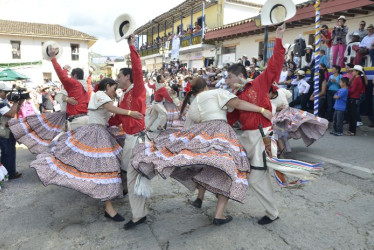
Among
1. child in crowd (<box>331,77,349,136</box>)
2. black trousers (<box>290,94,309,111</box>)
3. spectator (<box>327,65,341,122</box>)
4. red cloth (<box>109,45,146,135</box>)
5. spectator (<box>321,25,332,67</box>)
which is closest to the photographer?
red cloth (<box>109,45,146,135</box>)

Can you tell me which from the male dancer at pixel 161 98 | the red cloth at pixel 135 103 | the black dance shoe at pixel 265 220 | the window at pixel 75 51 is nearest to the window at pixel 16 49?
the window at pixel 75 51

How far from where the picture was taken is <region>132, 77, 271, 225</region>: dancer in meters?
2.90

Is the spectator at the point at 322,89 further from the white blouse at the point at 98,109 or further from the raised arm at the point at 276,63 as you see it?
the white blouse at the point at 98,109

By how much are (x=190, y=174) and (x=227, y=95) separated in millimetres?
932

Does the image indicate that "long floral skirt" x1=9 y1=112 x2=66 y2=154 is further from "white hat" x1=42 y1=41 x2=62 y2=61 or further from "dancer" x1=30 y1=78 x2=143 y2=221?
"dancer" x1=30 y1=78 x2=143 y2=221

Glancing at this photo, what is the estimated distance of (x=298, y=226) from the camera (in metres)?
3.22

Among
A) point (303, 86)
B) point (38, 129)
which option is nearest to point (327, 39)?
point (303, 86)

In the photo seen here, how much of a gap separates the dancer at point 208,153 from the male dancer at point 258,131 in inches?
4.7

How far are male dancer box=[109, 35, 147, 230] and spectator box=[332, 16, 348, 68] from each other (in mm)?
8026

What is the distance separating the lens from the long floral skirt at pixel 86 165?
3256 mm

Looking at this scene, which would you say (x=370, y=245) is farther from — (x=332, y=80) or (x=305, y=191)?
(x=332, y=80)

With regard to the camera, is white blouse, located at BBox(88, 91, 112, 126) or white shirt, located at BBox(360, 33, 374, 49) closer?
white blouse, located at BBox(88, 91, 112, 126)

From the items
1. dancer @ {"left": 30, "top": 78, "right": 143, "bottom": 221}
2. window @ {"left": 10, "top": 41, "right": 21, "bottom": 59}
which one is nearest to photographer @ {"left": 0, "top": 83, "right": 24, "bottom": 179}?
dancer @ {"left": 30, "top": 78, "right": 143, "bottom": 221}

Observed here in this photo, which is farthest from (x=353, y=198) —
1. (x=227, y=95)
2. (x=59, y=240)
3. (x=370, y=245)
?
(x=59, y=240)
